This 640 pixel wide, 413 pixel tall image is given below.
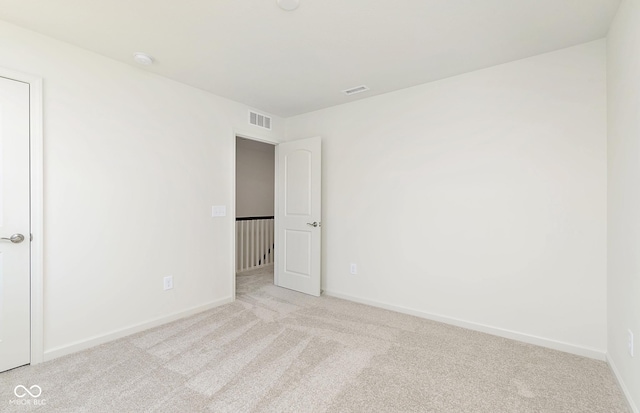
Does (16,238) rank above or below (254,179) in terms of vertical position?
below

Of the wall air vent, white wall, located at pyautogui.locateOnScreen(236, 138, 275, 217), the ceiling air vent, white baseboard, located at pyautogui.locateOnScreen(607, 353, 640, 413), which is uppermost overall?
the wall air vent

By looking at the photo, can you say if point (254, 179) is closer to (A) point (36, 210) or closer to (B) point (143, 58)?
(B) point (143, 58)

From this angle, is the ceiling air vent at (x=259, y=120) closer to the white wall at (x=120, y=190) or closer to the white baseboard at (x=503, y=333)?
the white wall at (x=120, y=190)

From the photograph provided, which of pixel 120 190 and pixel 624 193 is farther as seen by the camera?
pixel 120 190

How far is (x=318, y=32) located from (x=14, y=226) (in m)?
2.58

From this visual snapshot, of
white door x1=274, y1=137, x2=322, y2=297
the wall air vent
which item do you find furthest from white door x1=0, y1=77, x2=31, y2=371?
the wall air vent

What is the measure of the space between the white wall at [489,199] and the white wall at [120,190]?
1664 millimetres

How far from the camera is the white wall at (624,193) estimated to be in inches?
60.3

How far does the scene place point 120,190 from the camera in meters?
2.46

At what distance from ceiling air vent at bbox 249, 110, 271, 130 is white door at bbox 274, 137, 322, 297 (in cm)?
34

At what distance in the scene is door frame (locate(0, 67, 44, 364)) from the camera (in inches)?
79.4

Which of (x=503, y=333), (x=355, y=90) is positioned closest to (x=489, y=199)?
(x=503, y=333)

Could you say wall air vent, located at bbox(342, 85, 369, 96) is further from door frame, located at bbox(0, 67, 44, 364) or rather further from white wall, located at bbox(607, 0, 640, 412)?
door frame, located at bbox(0, 67, 44, 364)

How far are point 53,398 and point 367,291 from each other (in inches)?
108
